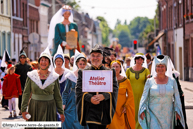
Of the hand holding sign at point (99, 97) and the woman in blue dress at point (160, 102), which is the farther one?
the woman in blue dress at point (160, 102)

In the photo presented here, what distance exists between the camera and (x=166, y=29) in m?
46.8

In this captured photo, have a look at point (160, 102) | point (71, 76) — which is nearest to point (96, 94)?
point (160, 102)

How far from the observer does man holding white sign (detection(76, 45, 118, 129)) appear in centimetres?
706

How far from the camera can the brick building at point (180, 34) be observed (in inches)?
1286

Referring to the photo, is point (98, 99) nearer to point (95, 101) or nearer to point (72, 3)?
point (95, 101)

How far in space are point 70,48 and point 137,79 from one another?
12.6ft

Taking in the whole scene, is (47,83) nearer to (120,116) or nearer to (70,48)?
(120,116)

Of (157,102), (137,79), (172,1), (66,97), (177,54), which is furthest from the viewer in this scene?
(172,1)

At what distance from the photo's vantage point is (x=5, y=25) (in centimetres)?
3781

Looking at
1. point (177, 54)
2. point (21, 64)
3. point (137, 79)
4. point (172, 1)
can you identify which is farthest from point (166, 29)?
point (137, 79)

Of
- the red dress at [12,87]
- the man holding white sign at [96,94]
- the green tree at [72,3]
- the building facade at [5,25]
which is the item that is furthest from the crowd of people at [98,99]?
the green tree at [72,3]

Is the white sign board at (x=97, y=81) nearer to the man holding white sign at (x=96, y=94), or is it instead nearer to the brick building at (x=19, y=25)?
the man holding white sign at (x=96, y=94)

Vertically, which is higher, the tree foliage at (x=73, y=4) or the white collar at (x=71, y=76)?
the tree foliage at (x=73, y=4)

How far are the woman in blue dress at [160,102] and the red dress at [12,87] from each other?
22.2 ft
